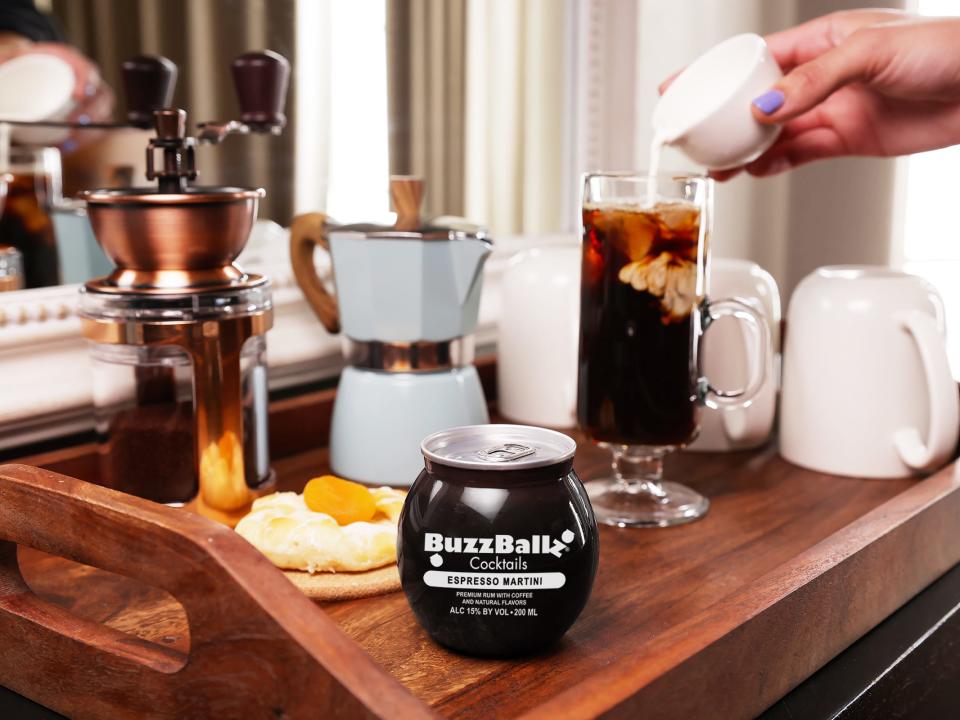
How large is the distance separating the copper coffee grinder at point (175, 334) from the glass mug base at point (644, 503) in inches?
10.7

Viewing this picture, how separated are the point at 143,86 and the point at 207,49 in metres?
0.09

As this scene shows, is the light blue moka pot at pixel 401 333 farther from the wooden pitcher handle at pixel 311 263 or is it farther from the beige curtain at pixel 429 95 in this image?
the beige curtain at pixel 429 95

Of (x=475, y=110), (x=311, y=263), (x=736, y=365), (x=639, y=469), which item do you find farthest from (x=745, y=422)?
(x=475, y=110)

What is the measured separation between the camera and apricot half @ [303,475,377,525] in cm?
71

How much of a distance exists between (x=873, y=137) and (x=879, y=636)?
633 mm

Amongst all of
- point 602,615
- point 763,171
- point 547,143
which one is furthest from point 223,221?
point 547,143

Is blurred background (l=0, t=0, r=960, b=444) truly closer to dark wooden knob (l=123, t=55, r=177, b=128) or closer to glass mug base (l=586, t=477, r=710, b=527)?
dark wooden knob (l=123, t=55, r=177, b=128)

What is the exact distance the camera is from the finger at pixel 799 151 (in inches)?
45.2

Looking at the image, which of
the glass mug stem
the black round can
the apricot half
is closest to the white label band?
the black round can

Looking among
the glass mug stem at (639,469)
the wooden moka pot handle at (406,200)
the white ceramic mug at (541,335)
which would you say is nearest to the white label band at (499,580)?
the glass mug stem at (639,469)

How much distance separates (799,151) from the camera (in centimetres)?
117

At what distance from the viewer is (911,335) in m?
0.89

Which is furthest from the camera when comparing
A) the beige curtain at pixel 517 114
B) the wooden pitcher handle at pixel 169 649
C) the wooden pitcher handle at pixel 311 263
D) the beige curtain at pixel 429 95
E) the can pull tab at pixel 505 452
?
the beige curtain at pixel 517 114

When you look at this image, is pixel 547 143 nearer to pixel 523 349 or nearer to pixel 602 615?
pixel 523 349
